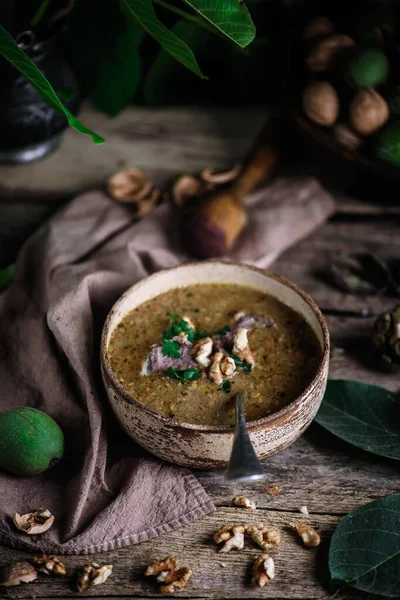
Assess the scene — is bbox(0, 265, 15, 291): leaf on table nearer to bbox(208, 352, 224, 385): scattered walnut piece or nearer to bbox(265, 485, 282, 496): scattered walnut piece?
bbox(208, 352, 224, 385): scattered walnut piece

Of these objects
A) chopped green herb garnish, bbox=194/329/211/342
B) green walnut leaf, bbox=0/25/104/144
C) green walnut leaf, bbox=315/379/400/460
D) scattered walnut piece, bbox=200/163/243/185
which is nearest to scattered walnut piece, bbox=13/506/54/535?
chopped green herb garnish, bbox=194/329/211/342

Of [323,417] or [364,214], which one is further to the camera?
[364,214]

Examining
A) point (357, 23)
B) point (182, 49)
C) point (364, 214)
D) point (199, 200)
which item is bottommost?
point (364, 214)

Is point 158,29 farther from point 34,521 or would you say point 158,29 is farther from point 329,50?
point 34,521

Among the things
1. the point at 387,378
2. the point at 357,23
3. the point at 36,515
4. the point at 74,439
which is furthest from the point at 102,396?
the point at 357,23

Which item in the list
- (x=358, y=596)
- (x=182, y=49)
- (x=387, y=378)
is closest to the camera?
(x=358, y=596)

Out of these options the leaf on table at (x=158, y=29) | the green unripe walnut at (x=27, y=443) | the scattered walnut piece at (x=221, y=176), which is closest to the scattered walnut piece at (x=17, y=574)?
the green unripe walnut at (x=27, y=443)

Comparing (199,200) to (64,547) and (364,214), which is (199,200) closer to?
(364,214)

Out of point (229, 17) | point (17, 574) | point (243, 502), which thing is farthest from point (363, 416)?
point (229, 17)
